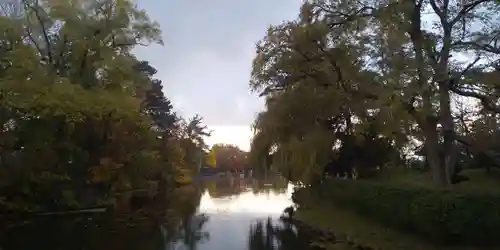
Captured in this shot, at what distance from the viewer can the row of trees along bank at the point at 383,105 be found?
12.8 metres

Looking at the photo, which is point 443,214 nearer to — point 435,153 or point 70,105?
point 435,153

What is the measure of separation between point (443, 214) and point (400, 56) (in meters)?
4.76

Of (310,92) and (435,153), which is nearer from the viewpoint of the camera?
(435,153)

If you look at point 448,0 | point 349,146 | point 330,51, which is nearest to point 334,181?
point 349,146

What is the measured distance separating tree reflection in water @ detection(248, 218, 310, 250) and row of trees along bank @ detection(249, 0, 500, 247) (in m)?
2.50

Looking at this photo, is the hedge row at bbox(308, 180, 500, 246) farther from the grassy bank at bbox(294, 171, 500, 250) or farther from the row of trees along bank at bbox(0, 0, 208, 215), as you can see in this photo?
the row of trees along bank at bbox(0, 0, 208, 215)

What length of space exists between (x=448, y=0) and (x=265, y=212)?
12.8 m

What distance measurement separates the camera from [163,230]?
17984mm

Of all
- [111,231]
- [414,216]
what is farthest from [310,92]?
[111,231]

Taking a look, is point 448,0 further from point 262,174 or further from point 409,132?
point 262,174

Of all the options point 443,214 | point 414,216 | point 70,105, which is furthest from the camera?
point 70,105

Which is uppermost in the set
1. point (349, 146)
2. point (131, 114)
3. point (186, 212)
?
point (131, 114)

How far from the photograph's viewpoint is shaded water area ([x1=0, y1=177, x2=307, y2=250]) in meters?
14.6

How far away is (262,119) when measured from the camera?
2222 cm
